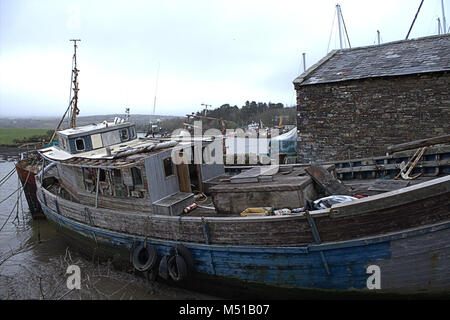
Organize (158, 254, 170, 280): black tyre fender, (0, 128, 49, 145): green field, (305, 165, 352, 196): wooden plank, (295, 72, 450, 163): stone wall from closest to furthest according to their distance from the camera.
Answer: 1. (305, 165, 352, 196): wooden plank
2. (158, 254, 170, 280): black tyre fender
3. (295, 72, 450, 163): stone wall
4. (0, 128, 49, 145): green field

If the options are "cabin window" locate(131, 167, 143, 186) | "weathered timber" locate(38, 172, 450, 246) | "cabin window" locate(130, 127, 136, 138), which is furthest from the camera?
"cabin window" locate(130, 127, 136, 138)

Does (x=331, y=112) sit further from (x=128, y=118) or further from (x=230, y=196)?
(x=128, y=118)

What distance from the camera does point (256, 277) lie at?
6.62 m

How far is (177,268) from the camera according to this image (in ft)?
23.0

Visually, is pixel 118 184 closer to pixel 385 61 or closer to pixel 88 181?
pixel 88 181

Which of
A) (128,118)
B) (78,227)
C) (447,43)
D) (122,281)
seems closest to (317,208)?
(122,281)

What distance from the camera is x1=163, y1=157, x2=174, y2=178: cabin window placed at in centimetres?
849

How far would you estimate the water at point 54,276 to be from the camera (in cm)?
782

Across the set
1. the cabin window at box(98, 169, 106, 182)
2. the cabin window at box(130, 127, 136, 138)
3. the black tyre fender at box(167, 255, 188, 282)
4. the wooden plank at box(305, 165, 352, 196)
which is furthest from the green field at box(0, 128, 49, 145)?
the wooden plank at box(305, 165, 352, 196)

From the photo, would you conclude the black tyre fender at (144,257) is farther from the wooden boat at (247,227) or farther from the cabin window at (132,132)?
the cabin window at (132,132)

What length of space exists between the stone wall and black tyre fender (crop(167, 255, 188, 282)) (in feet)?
27.7

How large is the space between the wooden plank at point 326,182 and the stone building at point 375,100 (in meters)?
5.77

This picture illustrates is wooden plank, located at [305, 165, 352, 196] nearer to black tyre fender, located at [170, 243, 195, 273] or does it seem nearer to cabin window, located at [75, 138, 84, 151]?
black tyre fender, located at [170, 243, 195, 273]
